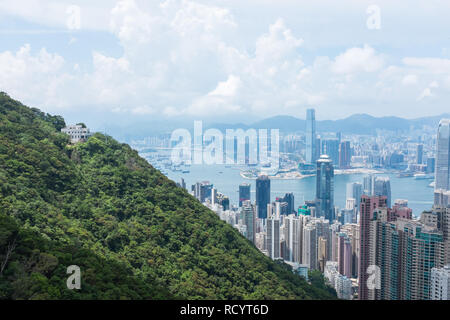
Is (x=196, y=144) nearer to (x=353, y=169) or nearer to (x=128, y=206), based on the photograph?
(x=128, y=206)

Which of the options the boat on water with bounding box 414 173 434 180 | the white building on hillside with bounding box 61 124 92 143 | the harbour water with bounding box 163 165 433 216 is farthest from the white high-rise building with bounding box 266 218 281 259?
the white building on hillside with bounding box 61 124 92 143

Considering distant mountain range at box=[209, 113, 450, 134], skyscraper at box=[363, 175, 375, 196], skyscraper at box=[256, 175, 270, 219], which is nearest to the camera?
distant mountain range at box=[209, 113, 450, 134]

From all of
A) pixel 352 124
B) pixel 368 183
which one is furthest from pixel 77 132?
pixel 368 183

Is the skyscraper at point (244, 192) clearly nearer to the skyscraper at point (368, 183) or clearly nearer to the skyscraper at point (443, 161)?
the skyscraper at point (368, 183)

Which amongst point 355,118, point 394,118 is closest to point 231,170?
point 355,118

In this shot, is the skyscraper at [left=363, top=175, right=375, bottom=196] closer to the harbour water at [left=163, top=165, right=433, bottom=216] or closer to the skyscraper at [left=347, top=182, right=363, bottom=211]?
the skyscraper at [left=347, top=182, right=363, bottom=211]
